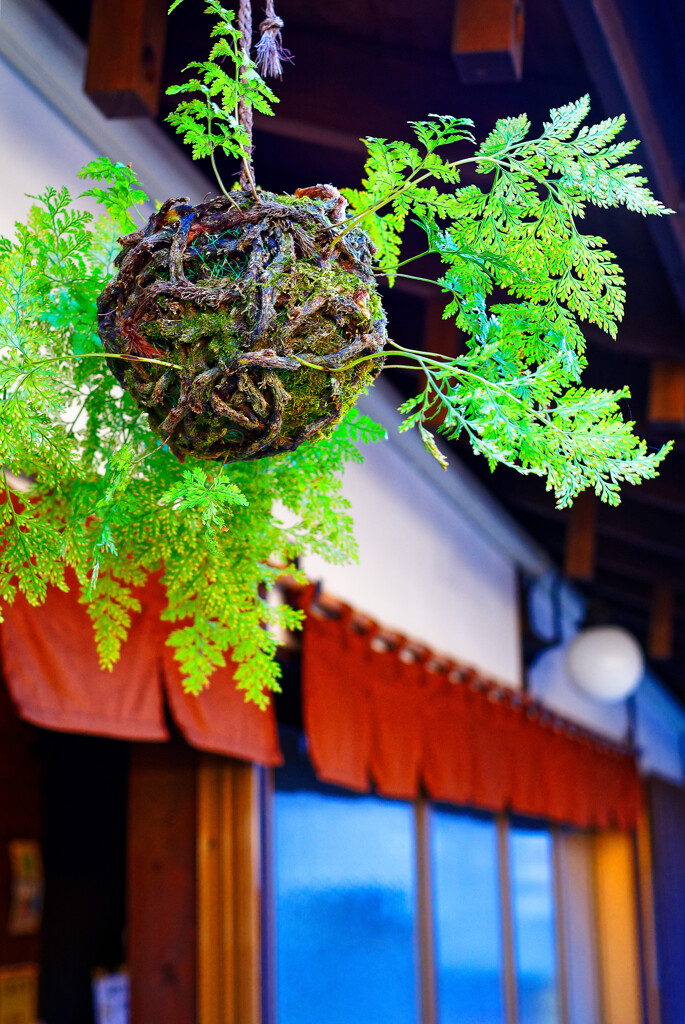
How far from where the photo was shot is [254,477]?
3.41 ft

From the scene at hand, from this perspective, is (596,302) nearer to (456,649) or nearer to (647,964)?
(456,649)

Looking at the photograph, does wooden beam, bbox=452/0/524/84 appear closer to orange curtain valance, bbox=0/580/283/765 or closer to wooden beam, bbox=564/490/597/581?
orange curtain valance, bbox=0/580/283/765

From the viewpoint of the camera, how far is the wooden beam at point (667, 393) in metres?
2.90

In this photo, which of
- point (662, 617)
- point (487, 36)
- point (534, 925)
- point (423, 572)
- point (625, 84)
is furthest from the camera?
point (662, 617)

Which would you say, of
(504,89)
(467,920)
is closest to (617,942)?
(467,920)

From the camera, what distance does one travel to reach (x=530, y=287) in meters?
0.93

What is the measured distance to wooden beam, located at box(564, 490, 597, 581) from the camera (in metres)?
4.41

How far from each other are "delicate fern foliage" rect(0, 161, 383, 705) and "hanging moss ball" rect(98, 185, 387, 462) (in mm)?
53

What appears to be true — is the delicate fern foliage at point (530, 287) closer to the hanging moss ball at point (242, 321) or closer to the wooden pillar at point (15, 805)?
the hanging moss ball at point (242, 321)

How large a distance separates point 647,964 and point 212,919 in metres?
5.01

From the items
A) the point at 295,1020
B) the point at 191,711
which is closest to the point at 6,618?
the point at 191,711

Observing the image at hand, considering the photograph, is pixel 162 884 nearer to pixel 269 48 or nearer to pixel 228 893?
pixel 228 893

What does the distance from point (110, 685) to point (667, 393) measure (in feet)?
5.74

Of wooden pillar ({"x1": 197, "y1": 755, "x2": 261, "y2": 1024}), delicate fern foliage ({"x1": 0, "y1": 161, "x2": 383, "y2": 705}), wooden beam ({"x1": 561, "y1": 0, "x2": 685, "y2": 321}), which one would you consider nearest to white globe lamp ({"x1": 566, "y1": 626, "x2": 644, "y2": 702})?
wooden pillar ({"x1": 197, "y1": 755, "x2": 261, "y2": 1024})
